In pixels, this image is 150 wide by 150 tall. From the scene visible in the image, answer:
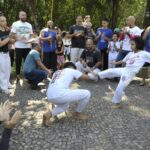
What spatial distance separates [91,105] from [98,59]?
2984mm

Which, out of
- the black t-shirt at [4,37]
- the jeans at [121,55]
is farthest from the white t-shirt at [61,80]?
the jeans at [121,55]

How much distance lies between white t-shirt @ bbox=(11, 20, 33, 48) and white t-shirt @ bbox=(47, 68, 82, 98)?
10.6 ft

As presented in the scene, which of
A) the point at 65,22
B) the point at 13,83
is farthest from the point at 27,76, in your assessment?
the point at 65,22

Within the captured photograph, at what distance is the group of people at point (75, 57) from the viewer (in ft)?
22.3

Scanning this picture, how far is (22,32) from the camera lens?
984cm

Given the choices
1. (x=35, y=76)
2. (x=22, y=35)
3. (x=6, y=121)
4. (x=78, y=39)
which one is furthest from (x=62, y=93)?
(x=78, y=39)

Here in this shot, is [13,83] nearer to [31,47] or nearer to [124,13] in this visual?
[31,47]

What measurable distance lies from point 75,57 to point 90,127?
16.8 feet

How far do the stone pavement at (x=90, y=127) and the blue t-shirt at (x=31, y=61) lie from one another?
63cm

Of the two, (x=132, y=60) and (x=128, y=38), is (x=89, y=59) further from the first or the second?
(x=132, y=60)

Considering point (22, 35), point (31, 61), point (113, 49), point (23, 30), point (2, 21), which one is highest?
point (2, 21)

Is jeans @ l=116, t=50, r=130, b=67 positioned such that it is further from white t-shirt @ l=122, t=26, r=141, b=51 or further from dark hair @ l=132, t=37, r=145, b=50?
dark hair @ l=132, t=37, r=145, b=50

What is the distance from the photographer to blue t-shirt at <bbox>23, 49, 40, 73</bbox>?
365 inches

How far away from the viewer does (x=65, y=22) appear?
37.2 metres
